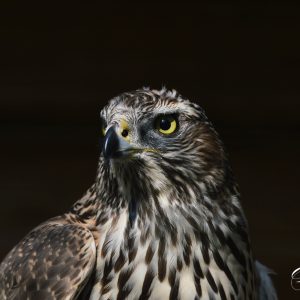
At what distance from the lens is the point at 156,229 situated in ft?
10.2

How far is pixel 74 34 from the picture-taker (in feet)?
12.5

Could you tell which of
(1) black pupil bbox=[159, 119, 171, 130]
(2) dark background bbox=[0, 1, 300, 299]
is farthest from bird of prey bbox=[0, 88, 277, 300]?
(2) dark background bbox=[0, 1, 300, 299]

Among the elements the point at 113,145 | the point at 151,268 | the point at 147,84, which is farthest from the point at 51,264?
the point at 147,84

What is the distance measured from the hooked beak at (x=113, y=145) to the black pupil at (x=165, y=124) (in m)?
0.14

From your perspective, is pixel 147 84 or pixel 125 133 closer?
pixel 125 133

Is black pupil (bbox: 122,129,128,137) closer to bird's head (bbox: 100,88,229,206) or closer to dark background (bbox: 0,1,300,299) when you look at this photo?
bird's head (bbox: 100,88,229,206)

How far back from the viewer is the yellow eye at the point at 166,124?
3.05m

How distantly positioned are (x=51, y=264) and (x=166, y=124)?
46 cm

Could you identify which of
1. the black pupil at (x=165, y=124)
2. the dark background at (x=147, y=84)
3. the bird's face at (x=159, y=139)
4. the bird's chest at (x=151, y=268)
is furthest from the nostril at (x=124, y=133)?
the dark background at (x=147, y=84)

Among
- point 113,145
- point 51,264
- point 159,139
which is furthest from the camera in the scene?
point 51,264

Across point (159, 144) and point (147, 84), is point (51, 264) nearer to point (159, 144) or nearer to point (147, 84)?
point (159, 144)

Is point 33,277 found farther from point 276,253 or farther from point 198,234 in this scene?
point 276,253

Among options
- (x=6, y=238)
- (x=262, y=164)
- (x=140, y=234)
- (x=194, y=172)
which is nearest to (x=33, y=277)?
(x=140, y=234)

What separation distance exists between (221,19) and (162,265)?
98cm
